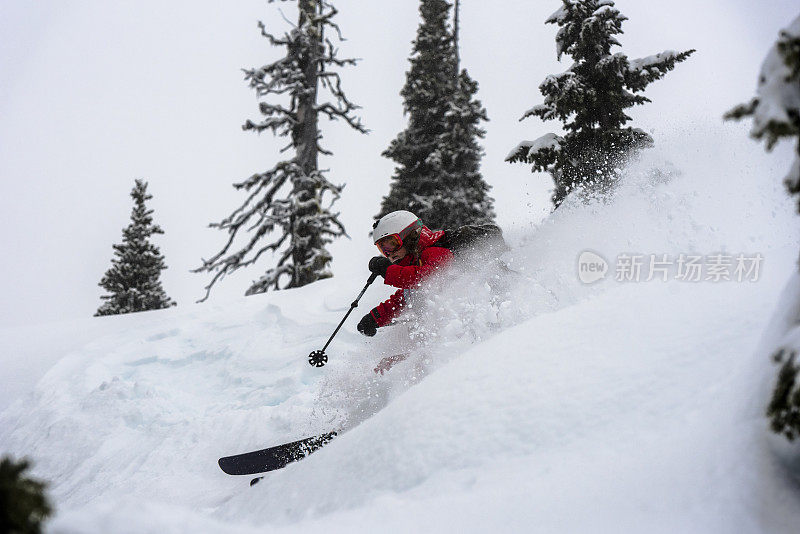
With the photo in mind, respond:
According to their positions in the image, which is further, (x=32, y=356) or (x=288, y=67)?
(x=288, y=67)

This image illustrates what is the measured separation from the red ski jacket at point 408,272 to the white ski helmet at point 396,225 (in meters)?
0.22

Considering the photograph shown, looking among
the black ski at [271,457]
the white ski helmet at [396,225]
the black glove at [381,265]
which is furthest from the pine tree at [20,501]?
the black glove at [381,265]

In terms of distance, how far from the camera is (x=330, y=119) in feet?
54.1

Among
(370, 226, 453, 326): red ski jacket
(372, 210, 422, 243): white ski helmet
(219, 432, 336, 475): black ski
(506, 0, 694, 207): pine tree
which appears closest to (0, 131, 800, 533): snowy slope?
(219, 432, 336, 475): black ski

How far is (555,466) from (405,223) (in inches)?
167

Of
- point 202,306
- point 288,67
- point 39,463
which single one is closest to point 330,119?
point 288,67

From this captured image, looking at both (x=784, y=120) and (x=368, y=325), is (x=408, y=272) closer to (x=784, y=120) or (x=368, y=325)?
(x=368, y=325)

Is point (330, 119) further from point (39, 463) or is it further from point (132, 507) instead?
point (132, 507)

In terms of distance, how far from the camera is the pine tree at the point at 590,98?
1038cm

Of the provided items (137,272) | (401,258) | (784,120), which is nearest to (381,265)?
(401,258)

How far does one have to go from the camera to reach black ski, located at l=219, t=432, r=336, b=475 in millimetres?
5207

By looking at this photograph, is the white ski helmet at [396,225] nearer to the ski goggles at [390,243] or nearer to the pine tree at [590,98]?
the ski goggles at [390,243]

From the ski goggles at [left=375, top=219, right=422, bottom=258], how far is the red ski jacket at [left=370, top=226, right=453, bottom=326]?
19cm

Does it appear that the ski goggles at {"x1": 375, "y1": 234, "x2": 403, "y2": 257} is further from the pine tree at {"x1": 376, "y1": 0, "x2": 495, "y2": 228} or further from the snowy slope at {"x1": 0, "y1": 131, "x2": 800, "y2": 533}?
the pine tree at {"x1": 376, "y1": 0, "x2": 495, "y2": 228}
